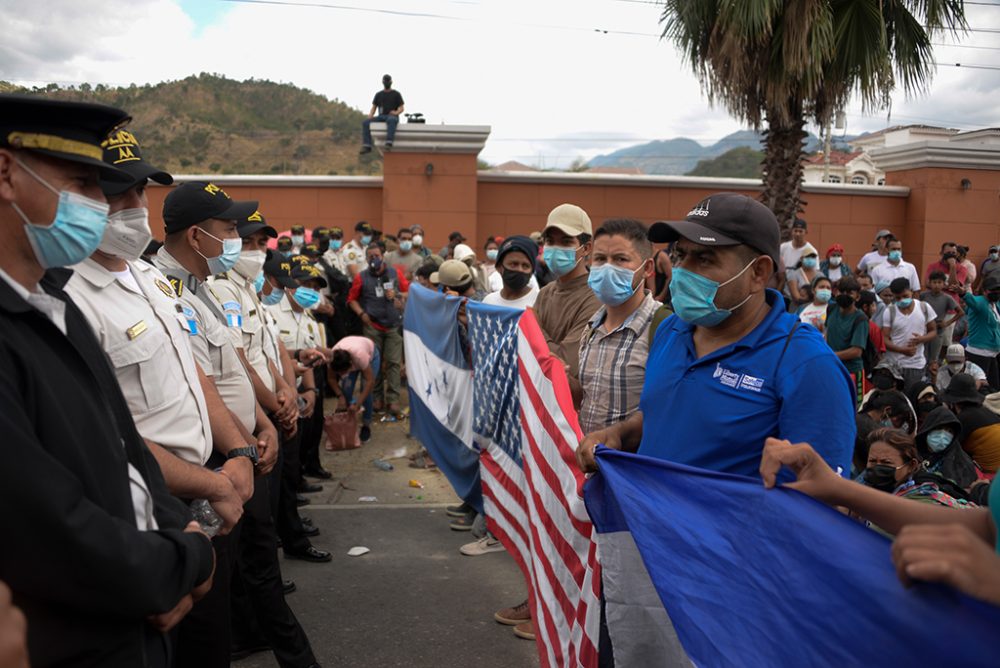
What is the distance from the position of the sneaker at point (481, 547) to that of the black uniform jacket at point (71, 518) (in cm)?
418

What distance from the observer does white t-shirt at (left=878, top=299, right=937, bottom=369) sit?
10258mm

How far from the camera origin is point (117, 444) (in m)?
1.96

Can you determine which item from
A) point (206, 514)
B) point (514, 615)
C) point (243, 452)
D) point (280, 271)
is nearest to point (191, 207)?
point (243, 452)

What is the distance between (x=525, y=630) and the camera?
189 inches

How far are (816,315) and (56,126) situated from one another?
944cm

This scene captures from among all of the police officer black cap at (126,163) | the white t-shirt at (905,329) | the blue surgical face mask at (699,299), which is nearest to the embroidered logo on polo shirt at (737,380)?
the blue surgical face mask at (699,299)

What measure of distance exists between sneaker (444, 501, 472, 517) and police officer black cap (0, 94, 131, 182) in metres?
5.23

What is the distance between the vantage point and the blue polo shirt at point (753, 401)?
2523 mm

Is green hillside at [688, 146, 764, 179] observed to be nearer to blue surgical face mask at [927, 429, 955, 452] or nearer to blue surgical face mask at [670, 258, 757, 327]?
blue surgical face mask at [927, 429, 955, 452]

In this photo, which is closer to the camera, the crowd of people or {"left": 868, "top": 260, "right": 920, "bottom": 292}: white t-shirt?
the crowd of people

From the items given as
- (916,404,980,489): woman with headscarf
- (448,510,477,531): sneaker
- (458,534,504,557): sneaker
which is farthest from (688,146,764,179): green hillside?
(916,404,980,489): woman with headscarf

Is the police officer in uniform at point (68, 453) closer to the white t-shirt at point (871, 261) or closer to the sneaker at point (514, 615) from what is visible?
the sneaker at point (514, 615)

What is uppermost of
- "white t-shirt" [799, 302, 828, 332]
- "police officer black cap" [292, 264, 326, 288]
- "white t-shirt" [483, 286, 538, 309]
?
"police officer black cap" [292, 264, 326, 288]

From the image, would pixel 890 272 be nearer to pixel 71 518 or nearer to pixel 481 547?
pixel 481 547
